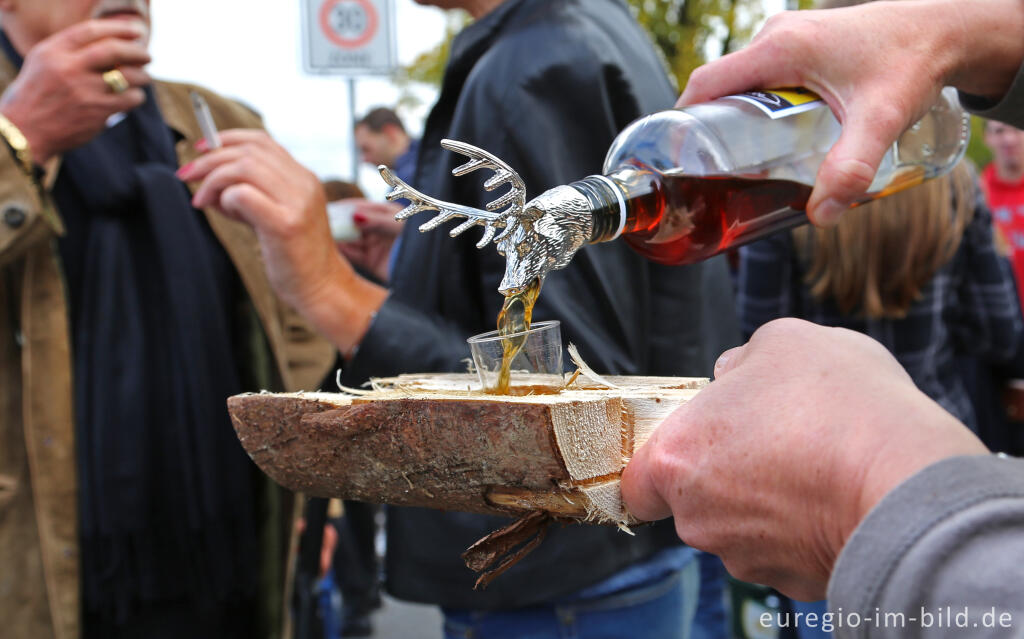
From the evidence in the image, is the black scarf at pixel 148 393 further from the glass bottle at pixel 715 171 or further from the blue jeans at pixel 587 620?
the glass bottle at pixel 715 171

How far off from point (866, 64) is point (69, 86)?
6.17ft

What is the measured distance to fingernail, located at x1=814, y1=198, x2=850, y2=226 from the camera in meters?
1.18

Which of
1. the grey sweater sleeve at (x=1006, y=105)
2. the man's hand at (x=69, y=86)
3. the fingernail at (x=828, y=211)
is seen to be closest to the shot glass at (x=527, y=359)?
the fingernail at (x=828, y=211)

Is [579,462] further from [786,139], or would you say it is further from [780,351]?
[786,139]

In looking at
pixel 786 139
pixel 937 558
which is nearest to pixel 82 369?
pixel 786 139

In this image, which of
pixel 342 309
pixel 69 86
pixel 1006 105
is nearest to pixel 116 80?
pixel 69 86

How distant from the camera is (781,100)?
1262 millimetres

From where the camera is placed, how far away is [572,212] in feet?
3.56

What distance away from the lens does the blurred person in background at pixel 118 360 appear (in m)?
2.15

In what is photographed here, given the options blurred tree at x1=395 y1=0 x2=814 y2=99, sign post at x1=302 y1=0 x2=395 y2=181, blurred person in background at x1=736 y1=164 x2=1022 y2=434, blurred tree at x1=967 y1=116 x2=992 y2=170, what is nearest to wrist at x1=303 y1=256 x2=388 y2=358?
blurred person in background at x1=736 y1=164 x2=1022 y2=434

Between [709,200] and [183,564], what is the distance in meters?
1.77

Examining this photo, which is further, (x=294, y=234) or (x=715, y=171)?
(x=294, y=234)

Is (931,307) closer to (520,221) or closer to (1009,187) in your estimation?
(520,221)

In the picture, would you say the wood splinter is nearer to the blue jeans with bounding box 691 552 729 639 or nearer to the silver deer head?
the silver deer head
